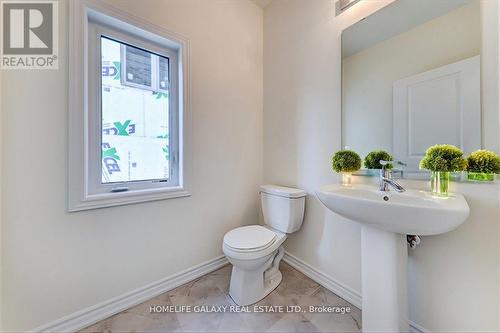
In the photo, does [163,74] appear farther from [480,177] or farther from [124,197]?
[480,177]

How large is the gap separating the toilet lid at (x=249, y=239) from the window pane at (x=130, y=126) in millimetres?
729

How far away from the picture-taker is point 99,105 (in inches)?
51.4

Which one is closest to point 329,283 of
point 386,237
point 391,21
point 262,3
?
point 386,237

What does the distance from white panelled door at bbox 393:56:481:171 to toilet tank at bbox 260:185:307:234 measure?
2.40 ft

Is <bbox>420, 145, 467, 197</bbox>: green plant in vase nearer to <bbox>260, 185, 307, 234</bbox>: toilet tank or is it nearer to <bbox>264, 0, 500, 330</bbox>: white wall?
<bbox>264, 0, 500, 330</bbox>: white wall

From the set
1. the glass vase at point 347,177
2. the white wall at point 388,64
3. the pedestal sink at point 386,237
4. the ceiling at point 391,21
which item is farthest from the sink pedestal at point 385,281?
the ceiling at point 391,21

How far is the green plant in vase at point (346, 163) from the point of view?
131cm

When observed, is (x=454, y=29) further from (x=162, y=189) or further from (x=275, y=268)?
(x=162, y=189)

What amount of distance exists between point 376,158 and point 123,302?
186 cm

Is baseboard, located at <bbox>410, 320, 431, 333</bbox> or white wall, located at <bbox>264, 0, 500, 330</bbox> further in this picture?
baseboard, located at <bbox>410, 320, 431, 333</bbox>

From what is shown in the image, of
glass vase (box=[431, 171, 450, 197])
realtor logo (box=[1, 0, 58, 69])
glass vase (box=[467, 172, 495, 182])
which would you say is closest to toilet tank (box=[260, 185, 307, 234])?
glass vase (box=[431, 171, 450, 197])

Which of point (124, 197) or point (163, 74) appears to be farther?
point (163, 74)

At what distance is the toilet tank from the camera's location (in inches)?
63.6

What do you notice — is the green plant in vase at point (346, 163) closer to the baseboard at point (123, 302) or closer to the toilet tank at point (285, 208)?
the toilet tank at point (285, 208)
